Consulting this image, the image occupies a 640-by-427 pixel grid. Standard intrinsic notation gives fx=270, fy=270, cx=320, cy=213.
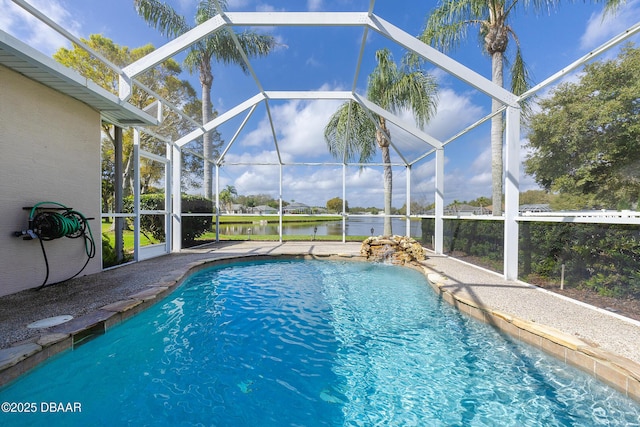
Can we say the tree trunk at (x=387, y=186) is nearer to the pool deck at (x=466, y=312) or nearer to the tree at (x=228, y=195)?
the pool deck at (x=466, y=312)

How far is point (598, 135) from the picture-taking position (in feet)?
9.68

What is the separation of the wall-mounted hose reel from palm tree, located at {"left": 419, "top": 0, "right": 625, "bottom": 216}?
771 centimetres

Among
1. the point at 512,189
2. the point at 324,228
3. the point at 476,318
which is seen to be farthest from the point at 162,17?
the point at 476,318

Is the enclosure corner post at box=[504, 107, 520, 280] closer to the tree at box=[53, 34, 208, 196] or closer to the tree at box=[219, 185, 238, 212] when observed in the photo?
the tree at box=[53, 34, 208, 196]

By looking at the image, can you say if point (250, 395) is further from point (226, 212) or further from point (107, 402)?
point (226, 212)

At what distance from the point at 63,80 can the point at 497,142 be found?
7.92 metres

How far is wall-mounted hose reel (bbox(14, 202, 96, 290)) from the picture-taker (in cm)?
367

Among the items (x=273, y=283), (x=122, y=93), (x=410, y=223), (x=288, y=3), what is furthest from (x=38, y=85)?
(x=410, y=223)

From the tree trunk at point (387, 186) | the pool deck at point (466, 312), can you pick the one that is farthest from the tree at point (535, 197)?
the tree trunk at point (387, 186)

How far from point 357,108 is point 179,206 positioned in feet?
22.7

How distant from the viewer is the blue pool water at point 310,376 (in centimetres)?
190

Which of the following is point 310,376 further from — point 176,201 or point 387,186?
point 387,186

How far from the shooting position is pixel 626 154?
271 centimetres

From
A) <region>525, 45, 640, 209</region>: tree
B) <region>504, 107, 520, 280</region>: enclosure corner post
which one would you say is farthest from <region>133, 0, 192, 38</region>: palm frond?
<region>525, 45, 640, 209</region>: tree
